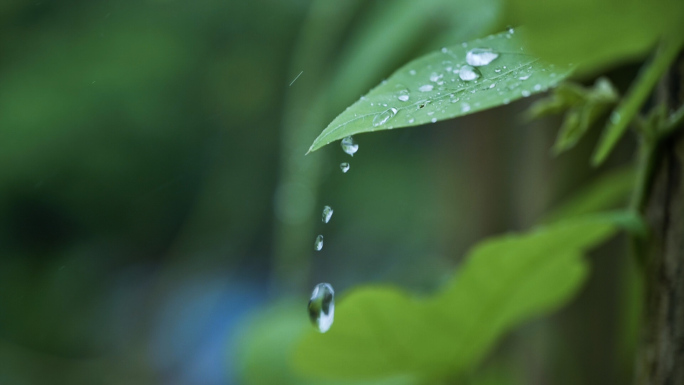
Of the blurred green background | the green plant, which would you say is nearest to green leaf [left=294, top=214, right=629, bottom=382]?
the green plant

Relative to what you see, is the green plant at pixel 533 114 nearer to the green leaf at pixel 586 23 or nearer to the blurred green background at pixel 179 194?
the green leaf at pixel 586 23

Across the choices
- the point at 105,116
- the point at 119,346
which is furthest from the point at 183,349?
the point at 105,116

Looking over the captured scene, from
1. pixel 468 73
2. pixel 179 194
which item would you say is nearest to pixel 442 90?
pixel 468 73

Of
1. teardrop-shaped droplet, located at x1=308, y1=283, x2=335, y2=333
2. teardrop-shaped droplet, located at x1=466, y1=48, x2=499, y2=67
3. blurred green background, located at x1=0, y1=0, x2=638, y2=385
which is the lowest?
blurred green background, located at x1=0, y1=0, x2=638, y2=385

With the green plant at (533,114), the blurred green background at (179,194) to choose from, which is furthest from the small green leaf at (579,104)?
the blurred green background at (179,194)

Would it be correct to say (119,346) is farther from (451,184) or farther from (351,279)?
(451,184)

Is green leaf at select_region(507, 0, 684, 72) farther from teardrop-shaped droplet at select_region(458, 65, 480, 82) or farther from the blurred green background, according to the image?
the blurred green background
